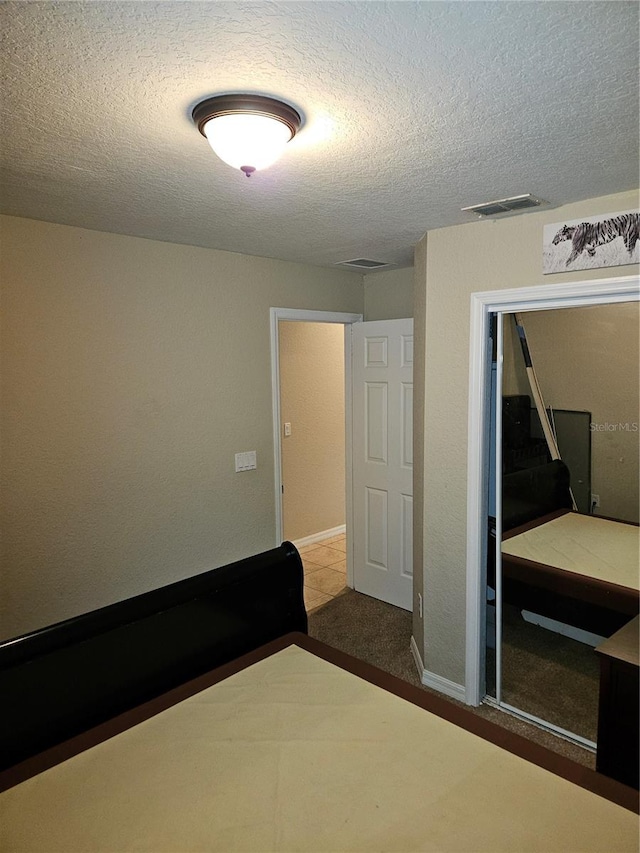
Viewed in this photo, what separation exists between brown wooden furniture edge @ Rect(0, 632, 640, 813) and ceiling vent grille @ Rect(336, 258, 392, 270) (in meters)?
2.36

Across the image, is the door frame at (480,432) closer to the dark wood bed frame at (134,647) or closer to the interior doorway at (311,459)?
the dark wood bed frame at (134,647)

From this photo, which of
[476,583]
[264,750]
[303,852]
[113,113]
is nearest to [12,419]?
[113,113]

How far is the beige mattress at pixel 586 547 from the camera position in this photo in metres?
2.31

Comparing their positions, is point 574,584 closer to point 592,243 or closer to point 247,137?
point 592,243

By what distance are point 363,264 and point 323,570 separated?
2568mm

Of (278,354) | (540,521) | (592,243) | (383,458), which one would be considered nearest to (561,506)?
(540,521)

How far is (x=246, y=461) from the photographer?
3.35 metres

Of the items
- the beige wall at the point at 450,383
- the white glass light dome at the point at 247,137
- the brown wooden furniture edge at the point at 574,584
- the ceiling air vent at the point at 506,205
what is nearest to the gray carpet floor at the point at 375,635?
the beige wall at the point at 450,383

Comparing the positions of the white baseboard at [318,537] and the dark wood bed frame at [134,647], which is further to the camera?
the white baseboard at [318,537]

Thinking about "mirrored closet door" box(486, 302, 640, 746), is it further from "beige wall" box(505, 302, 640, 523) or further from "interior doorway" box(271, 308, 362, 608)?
"interior doorway" box(271, 308, 362, 608)

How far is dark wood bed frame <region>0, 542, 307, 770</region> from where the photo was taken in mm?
1624

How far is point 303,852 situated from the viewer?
1.27 m

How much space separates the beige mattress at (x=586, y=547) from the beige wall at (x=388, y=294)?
1.87 meters

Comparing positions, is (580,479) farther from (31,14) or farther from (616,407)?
(31,14)
